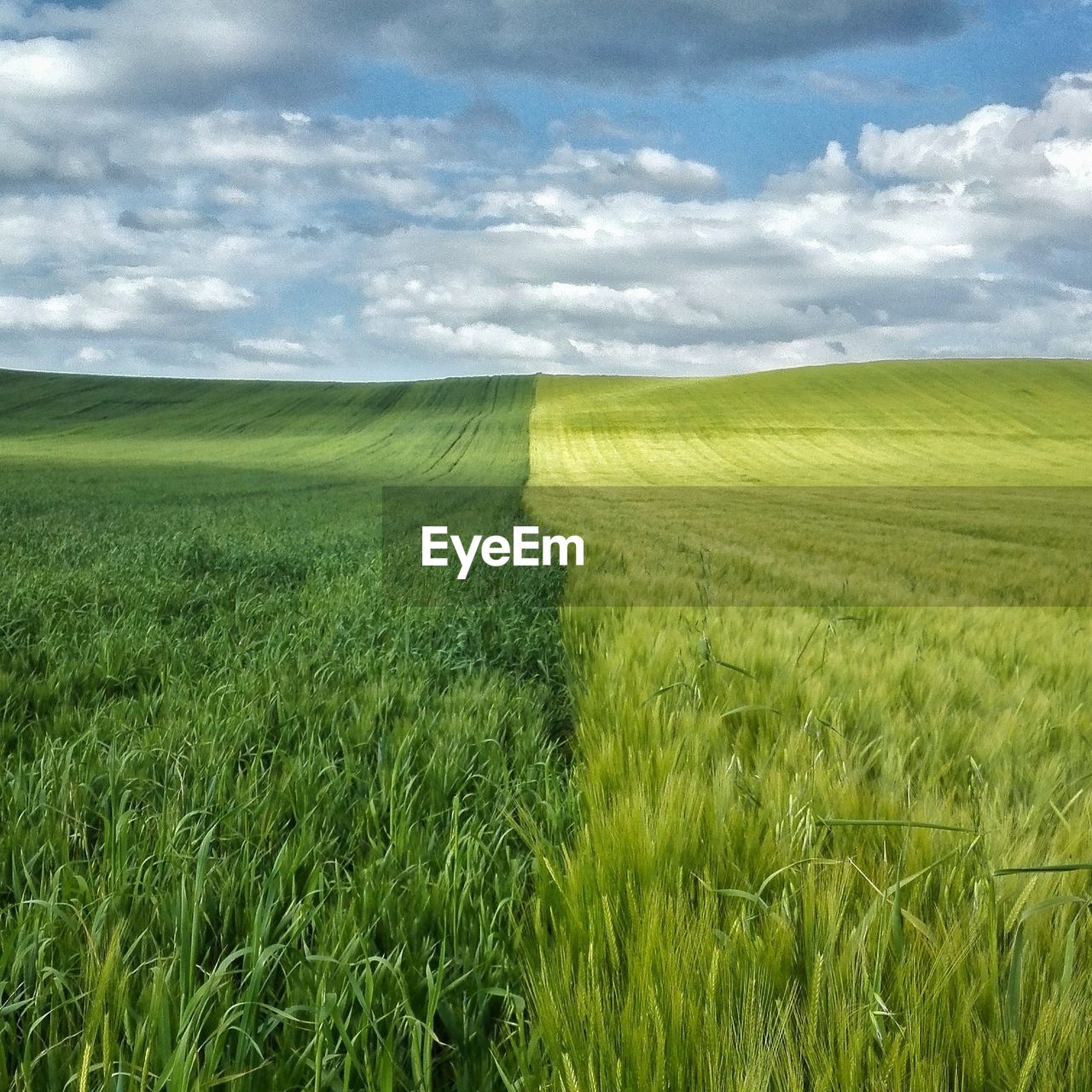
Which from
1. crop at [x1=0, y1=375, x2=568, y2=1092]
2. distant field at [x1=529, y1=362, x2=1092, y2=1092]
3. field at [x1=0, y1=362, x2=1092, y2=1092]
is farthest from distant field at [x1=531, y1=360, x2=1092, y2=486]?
distant field at [x1=529, y1=362, x2=1092, y2=1092]

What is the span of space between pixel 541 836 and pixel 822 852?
732 mm

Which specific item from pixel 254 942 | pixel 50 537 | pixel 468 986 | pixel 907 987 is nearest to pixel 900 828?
pixel 907 987

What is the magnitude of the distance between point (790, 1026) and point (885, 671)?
2.55 metres

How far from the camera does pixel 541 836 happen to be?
2.25 metres

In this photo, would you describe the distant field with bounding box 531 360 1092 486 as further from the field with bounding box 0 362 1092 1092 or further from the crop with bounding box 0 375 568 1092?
the field with bounding box 0 362 1092 1092

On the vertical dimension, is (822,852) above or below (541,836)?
above

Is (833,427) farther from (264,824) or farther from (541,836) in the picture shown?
(264,824)

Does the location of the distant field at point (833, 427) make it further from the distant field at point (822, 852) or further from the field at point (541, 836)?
the distant field at point (822, 852)

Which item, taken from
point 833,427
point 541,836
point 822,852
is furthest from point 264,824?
point 833,427

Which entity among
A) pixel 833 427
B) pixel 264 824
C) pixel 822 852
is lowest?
pixel 264 824

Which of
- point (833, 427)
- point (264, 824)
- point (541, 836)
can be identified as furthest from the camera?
point (833, 427)

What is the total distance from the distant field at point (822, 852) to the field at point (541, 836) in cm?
1

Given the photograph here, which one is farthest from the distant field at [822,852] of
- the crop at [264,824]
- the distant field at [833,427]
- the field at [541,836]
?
the distant field at [833,427]

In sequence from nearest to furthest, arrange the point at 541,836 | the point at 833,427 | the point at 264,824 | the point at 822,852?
1. the point at 822,852
2. the point at 541,836
3. the point at 264,824
4. the point at 833,427
